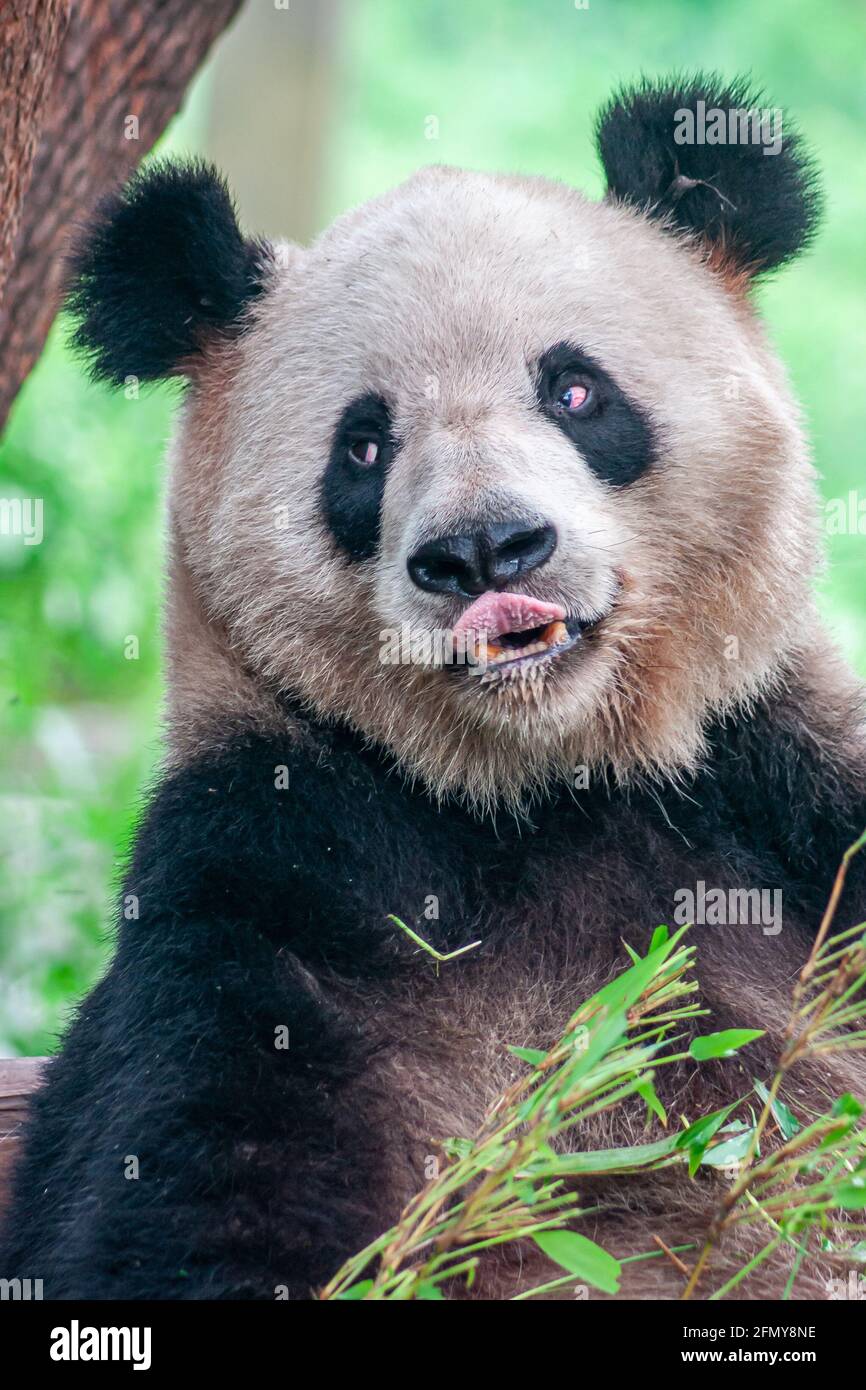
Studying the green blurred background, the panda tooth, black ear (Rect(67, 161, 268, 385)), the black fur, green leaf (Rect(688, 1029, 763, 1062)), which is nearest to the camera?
green leaf (Rect(688, 1029, 763, 1062))

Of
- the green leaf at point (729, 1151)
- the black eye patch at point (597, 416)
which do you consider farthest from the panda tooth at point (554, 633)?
the green leaf at point (729, 1151)

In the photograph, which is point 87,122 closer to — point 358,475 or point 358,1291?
point 358,475

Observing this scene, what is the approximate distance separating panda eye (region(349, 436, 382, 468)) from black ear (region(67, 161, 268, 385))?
0.61 metres

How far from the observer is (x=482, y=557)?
3.52 m

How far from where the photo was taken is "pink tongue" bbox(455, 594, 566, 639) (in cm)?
358

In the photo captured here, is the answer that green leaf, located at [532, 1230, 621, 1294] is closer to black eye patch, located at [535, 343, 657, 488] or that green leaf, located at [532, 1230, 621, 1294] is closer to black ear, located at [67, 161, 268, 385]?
black eye patch, located at [535, 343, 657, 488]

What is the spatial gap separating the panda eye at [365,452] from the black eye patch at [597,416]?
44 centimetres

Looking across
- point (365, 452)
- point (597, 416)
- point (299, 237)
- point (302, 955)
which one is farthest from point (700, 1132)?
point (299, 237)

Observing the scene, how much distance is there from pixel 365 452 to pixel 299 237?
7819 millimetres

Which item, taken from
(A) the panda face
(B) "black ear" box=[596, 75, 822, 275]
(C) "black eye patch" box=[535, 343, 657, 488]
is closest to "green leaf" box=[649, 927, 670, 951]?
(A) the panda face

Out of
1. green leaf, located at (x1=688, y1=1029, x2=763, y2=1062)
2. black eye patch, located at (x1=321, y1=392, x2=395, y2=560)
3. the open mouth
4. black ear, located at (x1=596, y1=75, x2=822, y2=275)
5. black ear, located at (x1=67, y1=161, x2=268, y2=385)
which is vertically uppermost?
black ear, located at (x1=596, y1=75, x2=822, y2=275)

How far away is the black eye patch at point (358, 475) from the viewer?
406cm

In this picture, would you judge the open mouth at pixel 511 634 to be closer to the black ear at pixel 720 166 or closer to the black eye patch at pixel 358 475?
the black eye patch at pixel 358 475
